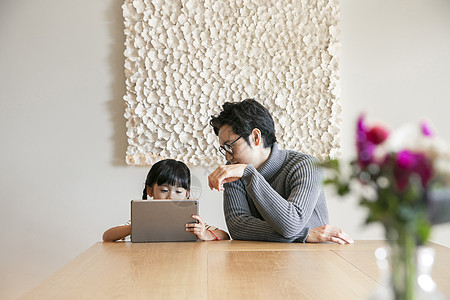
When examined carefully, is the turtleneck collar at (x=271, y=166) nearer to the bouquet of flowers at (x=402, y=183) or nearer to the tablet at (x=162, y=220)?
the tablet at (x=162, y=220)

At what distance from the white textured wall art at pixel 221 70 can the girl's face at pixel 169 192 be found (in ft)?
2.26

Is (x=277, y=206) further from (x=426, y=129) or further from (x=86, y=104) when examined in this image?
(x=86, y=104)

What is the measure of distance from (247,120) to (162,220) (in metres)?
0.61

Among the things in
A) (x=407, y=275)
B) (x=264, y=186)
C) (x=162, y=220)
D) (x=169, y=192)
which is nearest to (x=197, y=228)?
(x=162, y=220)

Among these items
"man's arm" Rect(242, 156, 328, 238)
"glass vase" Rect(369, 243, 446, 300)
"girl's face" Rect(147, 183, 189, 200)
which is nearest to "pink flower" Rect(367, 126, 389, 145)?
"glass vase" Rect(369, 243, 446, 300)

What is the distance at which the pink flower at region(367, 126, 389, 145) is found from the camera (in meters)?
0.50

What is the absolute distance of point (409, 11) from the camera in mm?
3211

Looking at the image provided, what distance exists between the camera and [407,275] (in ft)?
1.65

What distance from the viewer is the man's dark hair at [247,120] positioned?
7.12 feet

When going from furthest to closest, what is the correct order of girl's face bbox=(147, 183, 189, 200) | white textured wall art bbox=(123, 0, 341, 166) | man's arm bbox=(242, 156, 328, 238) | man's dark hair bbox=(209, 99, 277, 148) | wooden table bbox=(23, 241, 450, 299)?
white textured wall art bbox=(123, 0, 341, 166) < girl's face bbox=(147, 183, 189, 200) < man's dark hair bbox=(209, 99, 277, 148) < man's arm bbox=(242, 156, 328, 238) < wooden table bbox=(23, 241, 450, 299)

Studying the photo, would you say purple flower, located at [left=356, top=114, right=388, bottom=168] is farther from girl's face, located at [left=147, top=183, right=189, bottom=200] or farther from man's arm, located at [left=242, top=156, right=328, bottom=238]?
girl's face, located at [left=147, top=183, right=189, bottom=200]

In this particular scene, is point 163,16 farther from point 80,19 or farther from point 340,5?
Answer: point 340,5

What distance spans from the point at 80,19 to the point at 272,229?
2.01 m

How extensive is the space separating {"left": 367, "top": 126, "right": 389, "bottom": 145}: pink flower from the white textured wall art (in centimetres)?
255
